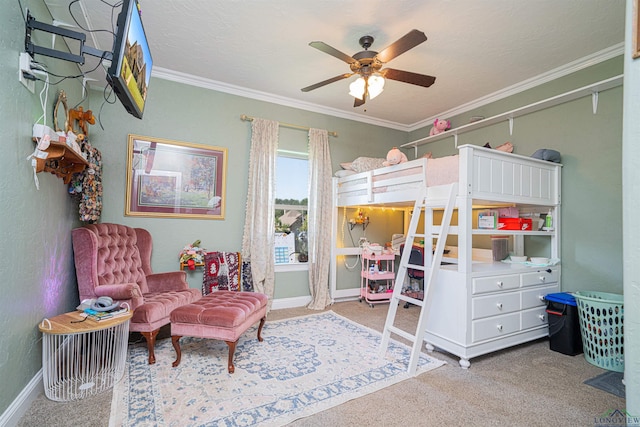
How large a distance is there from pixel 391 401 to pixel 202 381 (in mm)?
1349

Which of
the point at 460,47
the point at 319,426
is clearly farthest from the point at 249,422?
the point at 460,47

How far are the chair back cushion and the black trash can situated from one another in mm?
3985

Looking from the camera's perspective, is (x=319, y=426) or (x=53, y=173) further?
(x=53, y=173)

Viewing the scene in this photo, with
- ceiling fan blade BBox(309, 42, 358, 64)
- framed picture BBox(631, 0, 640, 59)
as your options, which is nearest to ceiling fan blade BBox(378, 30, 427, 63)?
ceiling fan blade BBox(309, 42, 358, 64)

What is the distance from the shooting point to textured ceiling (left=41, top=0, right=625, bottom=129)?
239 centimetres

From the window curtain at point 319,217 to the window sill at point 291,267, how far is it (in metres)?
0.12

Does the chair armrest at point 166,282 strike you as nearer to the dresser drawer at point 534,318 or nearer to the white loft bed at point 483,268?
the white loft bed at point 483,268

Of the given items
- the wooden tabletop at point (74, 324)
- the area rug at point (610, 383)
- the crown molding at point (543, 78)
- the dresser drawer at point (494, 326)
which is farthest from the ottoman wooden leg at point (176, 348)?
the crown molding at point (543, 78)

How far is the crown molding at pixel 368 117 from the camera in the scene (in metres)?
3.01

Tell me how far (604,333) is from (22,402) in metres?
4.17

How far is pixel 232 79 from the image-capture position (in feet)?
12.0

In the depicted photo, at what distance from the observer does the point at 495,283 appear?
2.61 meters

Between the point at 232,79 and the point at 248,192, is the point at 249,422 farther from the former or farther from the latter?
the point at 232,79

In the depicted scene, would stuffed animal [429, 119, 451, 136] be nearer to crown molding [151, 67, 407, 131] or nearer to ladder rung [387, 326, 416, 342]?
crown molding [151, 67, 407, 131]
